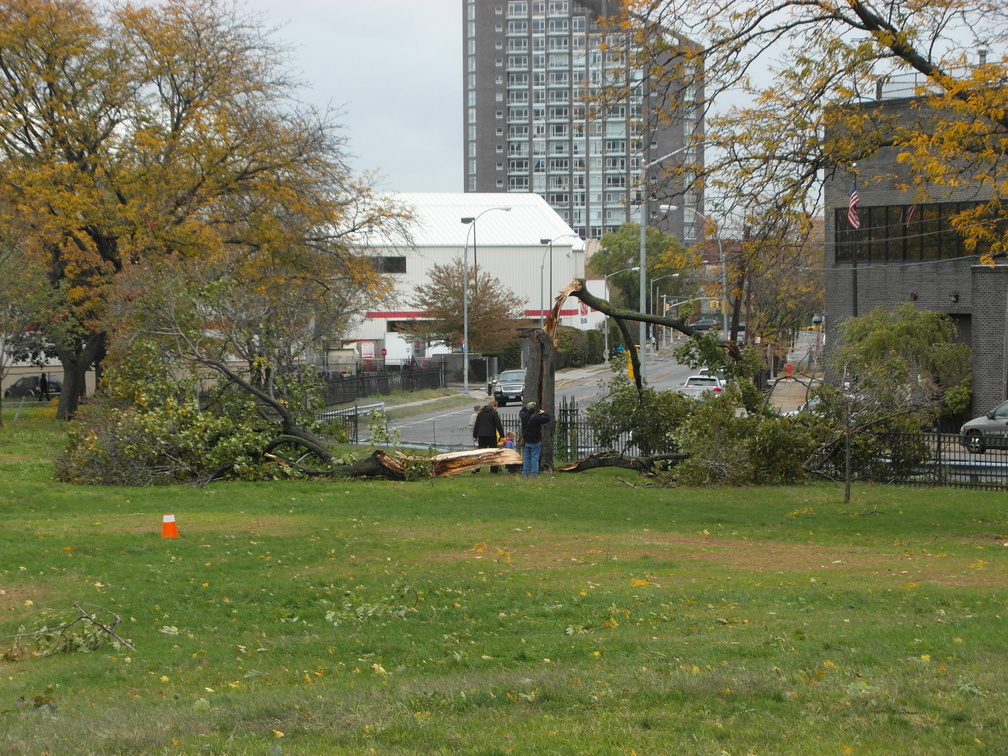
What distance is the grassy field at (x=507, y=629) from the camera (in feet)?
17.3

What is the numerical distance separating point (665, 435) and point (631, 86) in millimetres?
9983

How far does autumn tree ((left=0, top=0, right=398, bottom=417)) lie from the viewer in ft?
91.1

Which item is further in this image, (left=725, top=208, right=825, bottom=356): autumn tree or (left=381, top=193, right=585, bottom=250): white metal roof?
(left=381, top=193, right=585, bottom=250): white metal roof

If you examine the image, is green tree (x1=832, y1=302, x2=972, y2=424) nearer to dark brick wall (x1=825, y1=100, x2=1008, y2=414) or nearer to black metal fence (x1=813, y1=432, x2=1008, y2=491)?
dark brick wall (x1=825, y1=100, x2=1008, y2=414)

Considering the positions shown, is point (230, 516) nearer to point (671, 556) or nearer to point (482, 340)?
point (671, 556)

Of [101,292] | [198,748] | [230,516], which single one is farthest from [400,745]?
[101,292]

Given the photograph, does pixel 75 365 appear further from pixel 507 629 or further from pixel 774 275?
pixel 507 629

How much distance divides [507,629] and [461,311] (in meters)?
57.1

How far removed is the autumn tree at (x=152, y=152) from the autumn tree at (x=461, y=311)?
3376cm

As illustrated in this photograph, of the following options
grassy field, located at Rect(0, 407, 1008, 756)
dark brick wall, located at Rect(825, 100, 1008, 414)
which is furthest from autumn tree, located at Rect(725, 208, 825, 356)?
grassy field, located at Rect(0, 407, 1008, 756)

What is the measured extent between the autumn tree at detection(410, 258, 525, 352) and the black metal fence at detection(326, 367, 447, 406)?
348 centimetres

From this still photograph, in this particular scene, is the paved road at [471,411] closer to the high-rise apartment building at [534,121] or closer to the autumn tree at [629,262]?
the autumn tree at [629,262]

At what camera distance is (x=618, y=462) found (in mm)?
21516

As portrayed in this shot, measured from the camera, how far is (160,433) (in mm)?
19281
